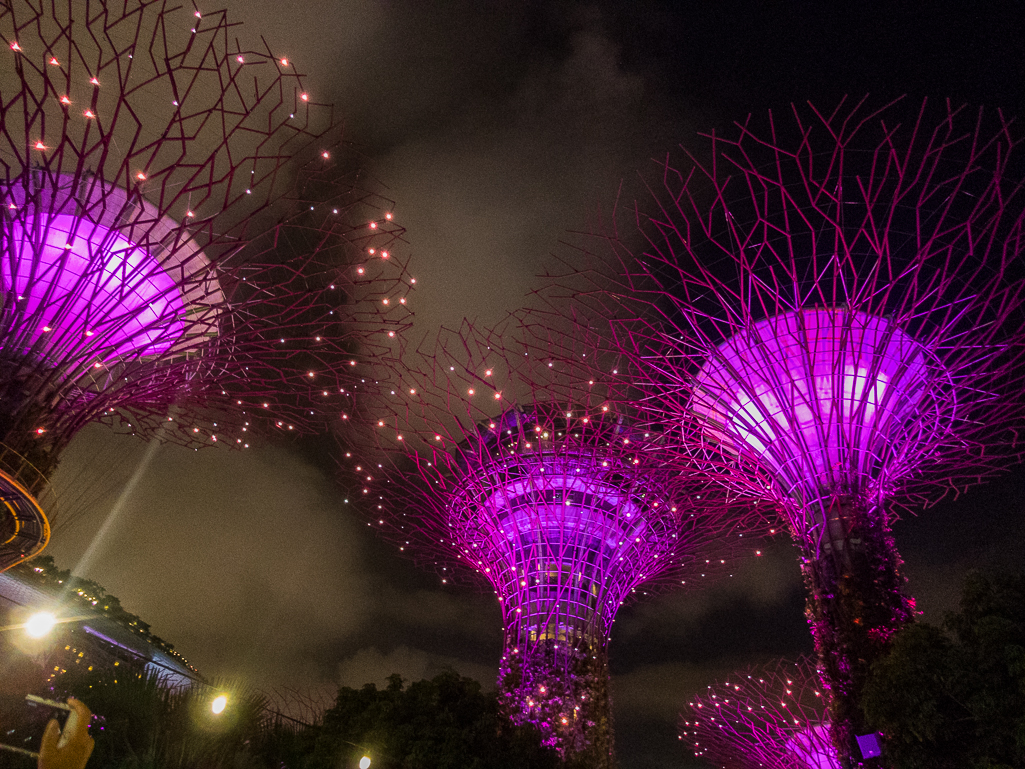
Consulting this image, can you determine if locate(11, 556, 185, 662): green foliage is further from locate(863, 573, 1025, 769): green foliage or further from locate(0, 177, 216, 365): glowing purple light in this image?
locate(863, 573, 1025, 769): green foliage

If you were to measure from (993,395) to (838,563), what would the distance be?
5279 millimetres

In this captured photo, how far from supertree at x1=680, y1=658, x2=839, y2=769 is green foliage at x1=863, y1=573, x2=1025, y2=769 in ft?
40.1

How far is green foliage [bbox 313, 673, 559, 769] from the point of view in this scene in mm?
15492

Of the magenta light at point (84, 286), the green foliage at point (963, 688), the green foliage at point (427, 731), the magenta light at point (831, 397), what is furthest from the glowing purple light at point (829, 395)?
the magenta light at point (84, 286)

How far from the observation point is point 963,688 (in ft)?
31.3

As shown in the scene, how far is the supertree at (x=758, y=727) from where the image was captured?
23.0 m

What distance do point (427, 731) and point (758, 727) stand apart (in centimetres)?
1453

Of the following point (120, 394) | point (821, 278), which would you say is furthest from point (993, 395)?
point (120, 394)

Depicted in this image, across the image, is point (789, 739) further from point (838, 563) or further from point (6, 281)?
point (6, 281)

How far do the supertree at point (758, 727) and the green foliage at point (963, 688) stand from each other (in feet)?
40.1

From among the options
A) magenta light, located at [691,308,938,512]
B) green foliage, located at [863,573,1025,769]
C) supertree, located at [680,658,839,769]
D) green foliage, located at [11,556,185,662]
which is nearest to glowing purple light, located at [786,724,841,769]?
supertree, located at [680,658,839,769]

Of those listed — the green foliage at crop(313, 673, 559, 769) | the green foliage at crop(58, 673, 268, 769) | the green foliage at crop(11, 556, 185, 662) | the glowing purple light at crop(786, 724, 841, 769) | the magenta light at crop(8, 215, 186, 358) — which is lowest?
the green foliage at crop(58, 673, 268, 769)

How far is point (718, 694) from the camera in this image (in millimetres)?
26141

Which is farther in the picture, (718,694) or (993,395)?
(718,694)
